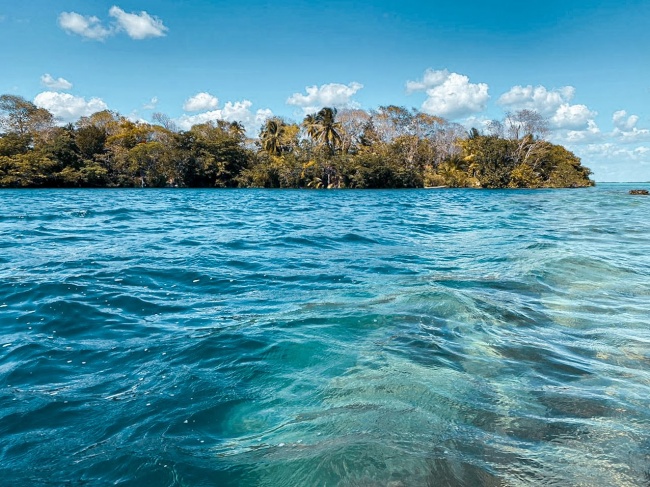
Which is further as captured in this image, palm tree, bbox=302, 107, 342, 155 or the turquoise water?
palm tree, bbox=302, 107, 342, 155

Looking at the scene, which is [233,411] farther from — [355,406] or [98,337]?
[98,337]

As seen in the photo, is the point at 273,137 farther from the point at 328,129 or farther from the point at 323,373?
the point at 323,373

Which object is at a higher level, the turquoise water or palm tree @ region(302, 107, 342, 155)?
palm tree @ region(302, 107, 342, 155)

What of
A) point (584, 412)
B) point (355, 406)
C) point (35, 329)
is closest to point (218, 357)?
point (355, 406)

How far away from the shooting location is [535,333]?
17.1 ft

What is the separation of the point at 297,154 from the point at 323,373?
66.1m

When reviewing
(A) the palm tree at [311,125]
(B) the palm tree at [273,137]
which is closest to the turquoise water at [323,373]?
(A) the palm tree at [311,125]

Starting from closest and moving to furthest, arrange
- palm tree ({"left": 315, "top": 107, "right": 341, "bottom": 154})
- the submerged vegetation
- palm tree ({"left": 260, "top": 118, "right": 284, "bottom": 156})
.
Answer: the submerged vegetation → palm tree ({"left": 315, "top": 107, "right": 341, "bottom": 154}) → palm tree ({"left": 260, "top": 118, "right": 284, "bottom": 156})

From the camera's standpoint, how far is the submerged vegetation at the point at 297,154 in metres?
61.5

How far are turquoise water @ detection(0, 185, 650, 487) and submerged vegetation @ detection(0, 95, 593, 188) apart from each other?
5713 centimetres

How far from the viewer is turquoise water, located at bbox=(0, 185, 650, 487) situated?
2795mm

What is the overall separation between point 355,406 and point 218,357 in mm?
1743

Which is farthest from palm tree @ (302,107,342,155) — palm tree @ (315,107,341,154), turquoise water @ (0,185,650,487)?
turquoise water @ (0,185,650,487)

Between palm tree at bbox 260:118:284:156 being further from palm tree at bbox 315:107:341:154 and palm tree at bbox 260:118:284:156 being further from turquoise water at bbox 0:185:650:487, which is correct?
turquoise water at bbox 0:185:650:487
